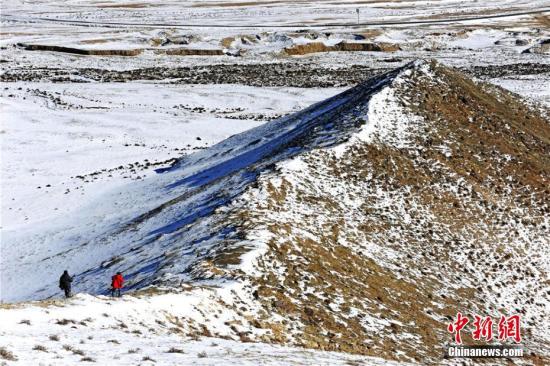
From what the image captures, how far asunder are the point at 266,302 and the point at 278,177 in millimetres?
6571

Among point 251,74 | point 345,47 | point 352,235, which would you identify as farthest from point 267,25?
point 352,235

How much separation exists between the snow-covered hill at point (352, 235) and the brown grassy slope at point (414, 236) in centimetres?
5

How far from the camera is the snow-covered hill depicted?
14.4 metres

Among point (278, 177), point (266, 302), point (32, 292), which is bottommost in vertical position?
point (32, 292)

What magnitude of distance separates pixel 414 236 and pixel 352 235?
6.65 ft

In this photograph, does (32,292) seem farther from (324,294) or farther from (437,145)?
(437,145)

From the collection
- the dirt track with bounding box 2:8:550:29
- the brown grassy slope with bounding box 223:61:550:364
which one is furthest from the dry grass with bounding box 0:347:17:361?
the dirt track with bounding box 2:8:550:29

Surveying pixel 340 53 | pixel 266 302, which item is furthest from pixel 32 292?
pixel 340 53

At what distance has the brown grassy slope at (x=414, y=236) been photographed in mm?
14844

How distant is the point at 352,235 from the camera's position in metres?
18.5

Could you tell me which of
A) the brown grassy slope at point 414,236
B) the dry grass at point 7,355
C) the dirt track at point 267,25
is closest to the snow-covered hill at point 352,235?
the brown grassy slope at point 414,236

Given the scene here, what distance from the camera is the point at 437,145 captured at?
23.5 m

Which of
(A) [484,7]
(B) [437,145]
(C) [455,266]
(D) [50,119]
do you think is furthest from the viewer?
(A) [484,7]

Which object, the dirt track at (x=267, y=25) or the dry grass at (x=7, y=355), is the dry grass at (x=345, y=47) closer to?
the dirt track at (x=267, y=25)
